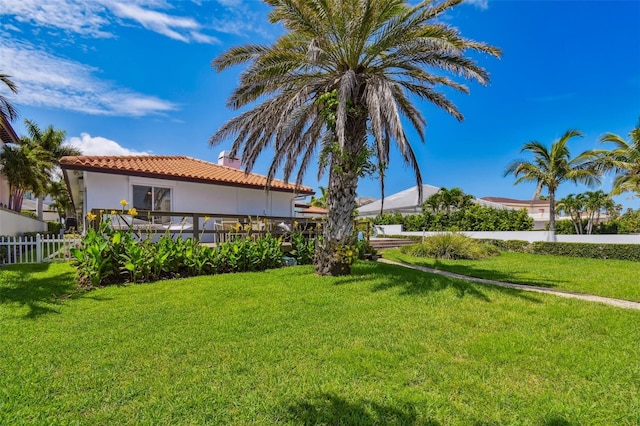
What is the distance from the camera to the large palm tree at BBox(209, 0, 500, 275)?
7461 mm

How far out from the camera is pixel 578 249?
51.8 feet

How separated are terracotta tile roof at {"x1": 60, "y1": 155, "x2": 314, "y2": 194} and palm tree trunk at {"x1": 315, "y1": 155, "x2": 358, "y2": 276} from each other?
315 centimetres

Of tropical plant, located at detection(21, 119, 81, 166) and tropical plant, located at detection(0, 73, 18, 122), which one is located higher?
tropical plant, located at detection(21, 119, 81, 166)

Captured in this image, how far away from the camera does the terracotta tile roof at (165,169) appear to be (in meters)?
11.5

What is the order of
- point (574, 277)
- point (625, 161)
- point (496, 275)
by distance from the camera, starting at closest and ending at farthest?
1. point (574, 277)
2. point (496, 275)
3. point (625, 161)

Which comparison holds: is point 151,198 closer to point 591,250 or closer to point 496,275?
point 496,275

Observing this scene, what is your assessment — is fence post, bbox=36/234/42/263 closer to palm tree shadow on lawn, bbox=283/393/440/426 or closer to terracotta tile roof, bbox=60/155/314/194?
terracotta tile roof, bbox=60/155/314/194

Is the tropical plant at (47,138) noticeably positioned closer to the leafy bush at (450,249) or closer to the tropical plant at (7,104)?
the tropical plant at (7,104)

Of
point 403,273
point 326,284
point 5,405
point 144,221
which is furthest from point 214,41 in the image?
point 5,405

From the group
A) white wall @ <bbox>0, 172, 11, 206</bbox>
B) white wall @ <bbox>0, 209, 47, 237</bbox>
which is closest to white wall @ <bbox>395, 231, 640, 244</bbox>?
white wall @ <bbox>0, 209, 47, 237</bbox>

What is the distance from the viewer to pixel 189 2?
873 centimetres

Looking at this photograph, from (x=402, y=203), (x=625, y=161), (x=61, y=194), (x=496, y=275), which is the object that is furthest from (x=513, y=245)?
(x=61, y=194)

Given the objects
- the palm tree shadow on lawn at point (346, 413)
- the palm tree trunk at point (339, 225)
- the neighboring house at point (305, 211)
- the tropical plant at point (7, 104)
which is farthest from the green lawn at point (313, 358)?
the neighboring house at point (305, 211)

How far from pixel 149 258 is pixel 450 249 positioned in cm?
1303
